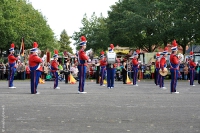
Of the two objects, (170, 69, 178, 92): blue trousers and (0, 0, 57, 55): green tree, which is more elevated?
(0, 0, 57, 55): green tree

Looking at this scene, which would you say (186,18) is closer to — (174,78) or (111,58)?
(111,58)

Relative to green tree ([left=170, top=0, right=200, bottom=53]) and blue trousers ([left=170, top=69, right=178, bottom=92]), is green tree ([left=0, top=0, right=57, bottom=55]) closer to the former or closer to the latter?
green tree ([left=170, top=0, right=200, bottom=53])

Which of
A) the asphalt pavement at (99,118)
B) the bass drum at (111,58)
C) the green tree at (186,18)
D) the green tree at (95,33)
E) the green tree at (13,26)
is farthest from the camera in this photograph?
the green tree at (95,33)

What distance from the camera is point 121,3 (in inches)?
2997

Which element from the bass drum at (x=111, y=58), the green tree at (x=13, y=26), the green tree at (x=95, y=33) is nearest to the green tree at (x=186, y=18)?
the green tree at (x=13, y=26)

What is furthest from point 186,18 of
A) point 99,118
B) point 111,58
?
point 99,118

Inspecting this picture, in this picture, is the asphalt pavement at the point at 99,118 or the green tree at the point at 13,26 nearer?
the asphalt pavement at the point at 99,118

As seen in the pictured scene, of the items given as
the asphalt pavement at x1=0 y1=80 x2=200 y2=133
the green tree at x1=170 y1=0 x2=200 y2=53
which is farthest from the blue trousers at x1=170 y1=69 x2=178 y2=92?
the green tree at x1=170 y1=0 x2=200 y2=53

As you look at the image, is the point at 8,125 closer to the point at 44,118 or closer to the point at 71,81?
the point at 44,118

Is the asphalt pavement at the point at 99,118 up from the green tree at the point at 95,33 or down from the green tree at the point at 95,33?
down

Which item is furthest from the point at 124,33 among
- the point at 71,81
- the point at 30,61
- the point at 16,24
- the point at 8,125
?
the point at 8,125

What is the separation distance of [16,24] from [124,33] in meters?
13.5

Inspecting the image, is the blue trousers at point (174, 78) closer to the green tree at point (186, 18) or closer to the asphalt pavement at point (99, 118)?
the asphalt pavement at point (99, 118)

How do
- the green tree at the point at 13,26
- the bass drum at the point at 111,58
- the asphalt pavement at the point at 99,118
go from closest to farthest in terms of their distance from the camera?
the asphalt pavement at the point at 99,118, the bass drum at the point at 111,58, the green tree at the point at 13,26
